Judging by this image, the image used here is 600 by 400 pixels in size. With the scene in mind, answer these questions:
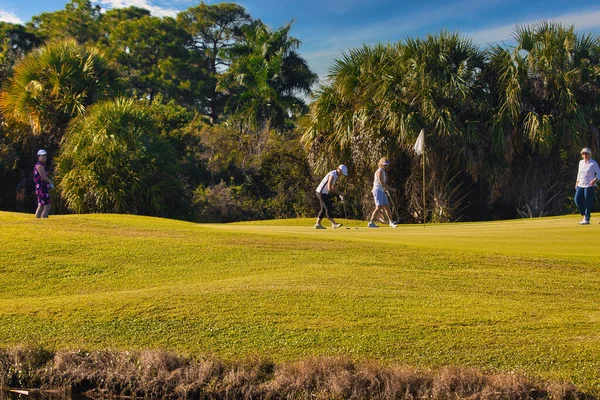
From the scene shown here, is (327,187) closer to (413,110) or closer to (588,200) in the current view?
(588,200)

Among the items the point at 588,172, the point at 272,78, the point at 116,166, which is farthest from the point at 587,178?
the point at 272,78

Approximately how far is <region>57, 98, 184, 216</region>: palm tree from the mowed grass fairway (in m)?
9.50

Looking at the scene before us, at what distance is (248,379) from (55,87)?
21925 millimetres

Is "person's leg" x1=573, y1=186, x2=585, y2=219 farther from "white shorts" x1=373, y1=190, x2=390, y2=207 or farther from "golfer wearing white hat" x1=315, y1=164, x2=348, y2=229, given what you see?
"golfer wearing white hat" x1=315, y1=164, x2=348, y2=229

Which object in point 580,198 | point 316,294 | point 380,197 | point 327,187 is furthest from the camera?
point 380,197

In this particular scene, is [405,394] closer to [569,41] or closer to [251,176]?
[569,41]

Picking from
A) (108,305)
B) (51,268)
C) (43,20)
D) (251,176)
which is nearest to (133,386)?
(108,305)

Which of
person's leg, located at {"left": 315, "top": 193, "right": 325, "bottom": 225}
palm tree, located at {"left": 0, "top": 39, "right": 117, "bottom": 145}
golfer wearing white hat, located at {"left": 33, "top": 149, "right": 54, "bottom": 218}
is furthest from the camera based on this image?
palm tree, located at {"left": 0, "top": 39, "right": 117, "bottom": 145}

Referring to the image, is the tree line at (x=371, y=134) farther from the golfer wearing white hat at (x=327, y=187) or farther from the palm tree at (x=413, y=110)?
the golfer wearing white hat at (x=327, y=187)

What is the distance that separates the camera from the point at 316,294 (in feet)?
33.1

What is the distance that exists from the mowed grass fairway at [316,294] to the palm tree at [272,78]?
1149 inches

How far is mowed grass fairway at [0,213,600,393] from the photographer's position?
8211 mm

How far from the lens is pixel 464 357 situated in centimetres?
781

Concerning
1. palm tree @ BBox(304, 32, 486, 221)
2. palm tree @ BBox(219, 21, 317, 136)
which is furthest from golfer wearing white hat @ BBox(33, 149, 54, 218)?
palm tree @ BBox(219, 21, 317, 136)
